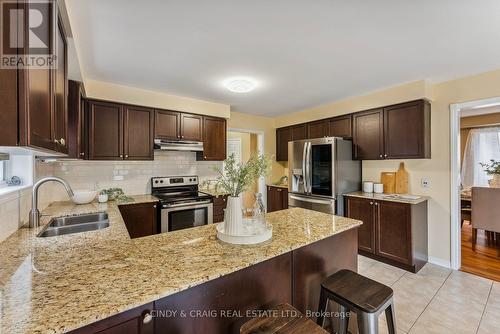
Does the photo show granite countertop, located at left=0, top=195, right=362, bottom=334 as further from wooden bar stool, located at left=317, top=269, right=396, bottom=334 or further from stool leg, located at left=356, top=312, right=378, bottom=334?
stool leg, located at left=356, top=312, right=378, bottom=334

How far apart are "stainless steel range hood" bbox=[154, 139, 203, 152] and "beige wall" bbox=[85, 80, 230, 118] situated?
513 millimetres

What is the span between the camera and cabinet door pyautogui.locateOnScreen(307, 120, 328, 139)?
4.04 meters

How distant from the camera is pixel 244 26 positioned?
1.78 metres

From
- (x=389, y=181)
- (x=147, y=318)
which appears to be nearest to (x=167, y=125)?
(x=147, y=318)

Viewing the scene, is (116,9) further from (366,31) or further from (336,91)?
(336,91)

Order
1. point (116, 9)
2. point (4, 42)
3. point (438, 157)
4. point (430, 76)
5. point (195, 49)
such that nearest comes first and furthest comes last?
point (4, 42) → point (116, 9) → point (195, 49) → point (430, 76) → point (438, 157)

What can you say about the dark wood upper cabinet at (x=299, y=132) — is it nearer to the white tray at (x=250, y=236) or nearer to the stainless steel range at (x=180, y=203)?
the stainless steel range at (x=180, y=203)

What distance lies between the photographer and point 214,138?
12.7ft

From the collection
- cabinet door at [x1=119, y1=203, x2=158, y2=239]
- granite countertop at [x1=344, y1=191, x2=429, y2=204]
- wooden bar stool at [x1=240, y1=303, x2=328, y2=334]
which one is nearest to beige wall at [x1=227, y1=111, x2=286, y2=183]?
granite countertop at [x1=344, y1=191, x2=429, y2=204]

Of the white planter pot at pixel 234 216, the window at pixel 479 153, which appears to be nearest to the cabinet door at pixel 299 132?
the white planter pot at pixel 234 216

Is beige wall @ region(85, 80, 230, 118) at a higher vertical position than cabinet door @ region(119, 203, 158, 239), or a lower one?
higher

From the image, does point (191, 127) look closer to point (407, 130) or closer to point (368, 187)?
point (368, 187)

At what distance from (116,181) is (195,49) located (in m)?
2.26

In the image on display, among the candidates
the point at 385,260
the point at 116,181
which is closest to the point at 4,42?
the point at 116,181
